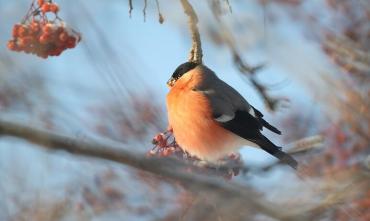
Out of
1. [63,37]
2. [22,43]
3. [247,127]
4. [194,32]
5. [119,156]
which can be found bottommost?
[119,156]

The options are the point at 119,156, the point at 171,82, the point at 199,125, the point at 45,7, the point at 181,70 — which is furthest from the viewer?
the point at 171,82

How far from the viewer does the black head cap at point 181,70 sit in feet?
9.53

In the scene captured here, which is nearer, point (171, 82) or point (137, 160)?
point (137, 160)

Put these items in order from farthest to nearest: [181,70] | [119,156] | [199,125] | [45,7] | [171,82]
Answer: [171,82]
[199,125]
[181,70]
[45,7]
[119,156]

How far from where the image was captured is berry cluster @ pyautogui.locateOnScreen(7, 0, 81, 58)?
2600 millimetres

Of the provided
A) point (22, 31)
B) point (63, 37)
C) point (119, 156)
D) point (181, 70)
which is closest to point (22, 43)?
point (22, 31)

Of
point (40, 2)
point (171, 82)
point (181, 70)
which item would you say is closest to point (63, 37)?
point (40, 2)

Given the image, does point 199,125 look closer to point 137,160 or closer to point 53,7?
point 53,7

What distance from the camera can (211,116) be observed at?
333 centimetres

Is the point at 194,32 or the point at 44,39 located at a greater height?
the point at 194,32

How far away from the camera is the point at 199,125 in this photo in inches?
130

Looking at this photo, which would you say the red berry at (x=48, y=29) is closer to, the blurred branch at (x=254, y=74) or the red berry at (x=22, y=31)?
the red berry at (x=22, y=31)

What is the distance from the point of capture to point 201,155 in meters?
3.23

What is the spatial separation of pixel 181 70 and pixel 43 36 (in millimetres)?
803
